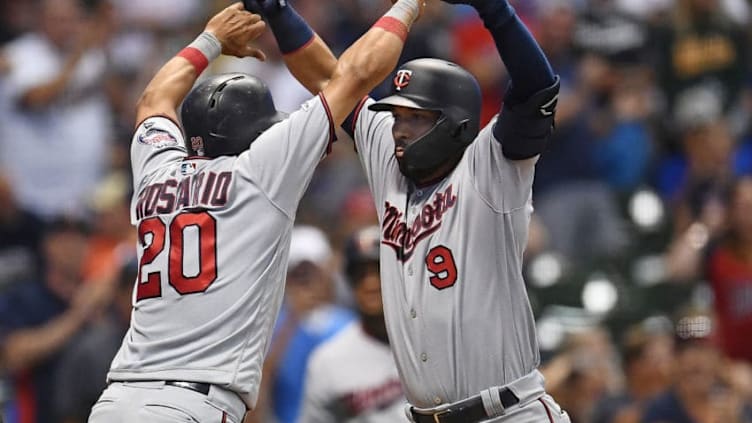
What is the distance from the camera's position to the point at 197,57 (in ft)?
21.9

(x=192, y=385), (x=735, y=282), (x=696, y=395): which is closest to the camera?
(x=192, y=385)

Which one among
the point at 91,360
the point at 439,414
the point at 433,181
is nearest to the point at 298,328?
the point at 91,360

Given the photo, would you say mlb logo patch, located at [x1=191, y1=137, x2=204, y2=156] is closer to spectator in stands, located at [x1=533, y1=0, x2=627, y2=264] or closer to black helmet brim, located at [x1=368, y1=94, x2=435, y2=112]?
black helmet brim, located at [x1=368, y1=94, x2=435, y2=112]

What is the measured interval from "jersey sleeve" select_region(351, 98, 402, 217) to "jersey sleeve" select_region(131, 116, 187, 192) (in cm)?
75

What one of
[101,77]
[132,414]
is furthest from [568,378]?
[101,77]

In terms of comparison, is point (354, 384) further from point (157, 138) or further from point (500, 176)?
point (500, 176)

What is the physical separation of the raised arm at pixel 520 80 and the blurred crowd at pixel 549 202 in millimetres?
3443

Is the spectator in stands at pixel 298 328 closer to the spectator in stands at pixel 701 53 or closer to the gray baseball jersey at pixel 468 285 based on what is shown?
the gray baseball jersey at pixel 468 285

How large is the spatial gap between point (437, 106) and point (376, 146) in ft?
1.49

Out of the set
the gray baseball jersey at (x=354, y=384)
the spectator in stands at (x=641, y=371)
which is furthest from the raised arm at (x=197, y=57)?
the spectator in stands at (x=641, y=371)

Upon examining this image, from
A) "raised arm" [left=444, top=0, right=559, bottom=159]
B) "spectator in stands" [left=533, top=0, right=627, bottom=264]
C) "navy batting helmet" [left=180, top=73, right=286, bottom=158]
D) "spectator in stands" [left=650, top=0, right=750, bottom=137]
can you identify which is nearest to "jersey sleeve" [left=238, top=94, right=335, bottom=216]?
"navy batting helmet" [left=180, top=73, right=286, bottom=158]

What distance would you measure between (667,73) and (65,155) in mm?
4949

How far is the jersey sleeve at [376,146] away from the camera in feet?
20.7

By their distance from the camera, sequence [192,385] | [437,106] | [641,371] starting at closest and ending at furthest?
[192,385] < [437,106] < [641,371]
